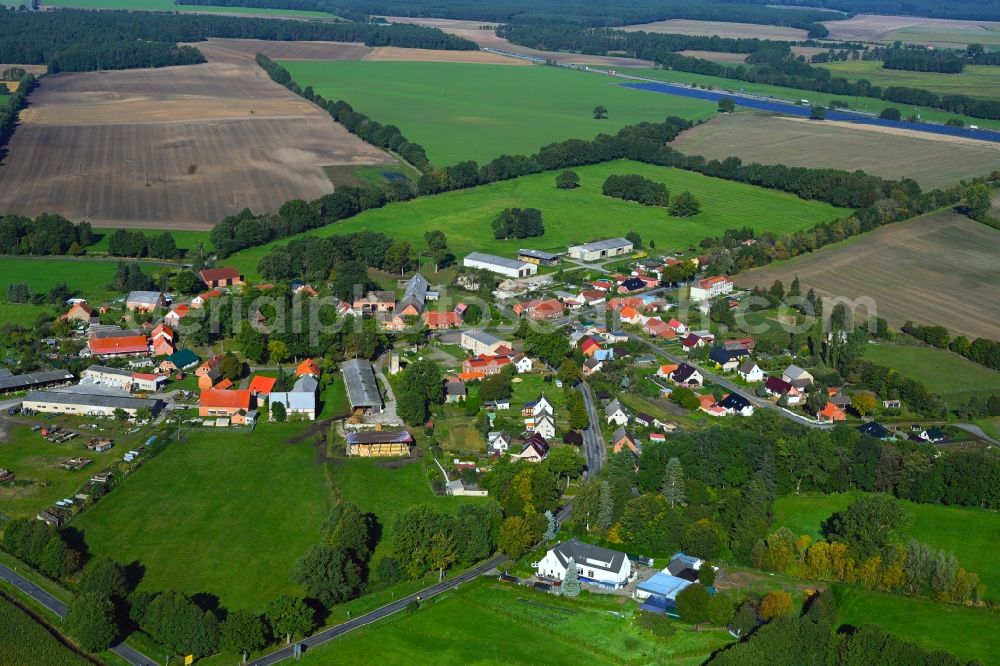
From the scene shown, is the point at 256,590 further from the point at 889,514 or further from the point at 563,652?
the point at 889,514

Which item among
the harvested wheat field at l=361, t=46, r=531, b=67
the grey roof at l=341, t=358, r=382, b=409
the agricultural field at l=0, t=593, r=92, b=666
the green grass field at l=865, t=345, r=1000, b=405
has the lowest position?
the agricultural field at l=0, t=593, r=92, b=666

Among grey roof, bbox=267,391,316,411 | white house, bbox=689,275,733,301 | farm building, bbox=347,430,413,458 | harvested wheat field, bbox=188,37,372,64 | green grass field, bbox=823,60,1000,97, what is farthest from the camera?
harvested wheat field, bbox=188,37,372,64

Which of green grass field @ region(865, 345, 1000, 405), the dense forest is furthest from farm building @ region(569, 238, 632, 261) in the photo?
the dense forest

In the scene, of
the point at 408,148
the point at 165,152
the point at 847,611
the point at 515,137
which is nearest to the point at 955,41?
the point at 515,137

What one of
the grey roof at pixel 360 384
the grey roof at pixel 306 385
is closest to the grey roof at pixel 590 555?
the grey roof at pixel 360 384

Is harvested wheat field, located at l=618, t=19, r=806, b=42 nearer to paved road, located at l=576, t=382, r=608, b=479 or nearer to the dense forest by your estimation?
the dense forest

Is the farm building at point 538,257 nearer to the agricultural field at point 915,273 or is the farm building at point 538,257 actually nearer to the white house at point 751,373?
the agricultural field at point 915,273
